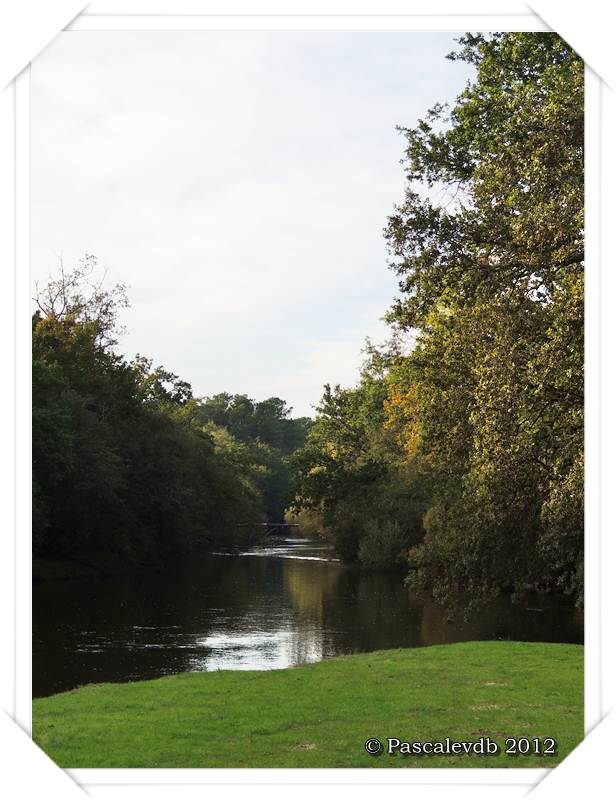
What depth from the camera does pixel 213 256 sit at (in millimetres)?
12836

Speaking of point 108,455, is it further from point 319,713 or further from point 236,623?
point 319,713

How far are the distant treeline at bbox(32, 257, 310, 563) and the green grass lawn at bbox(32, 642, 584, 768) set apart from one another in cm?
1363

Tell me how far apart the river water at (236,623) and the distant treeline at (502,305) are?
2964 mm

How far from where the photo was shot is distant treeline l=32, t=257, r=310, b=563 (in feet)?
83.1

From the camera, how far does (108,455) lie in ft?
92.1

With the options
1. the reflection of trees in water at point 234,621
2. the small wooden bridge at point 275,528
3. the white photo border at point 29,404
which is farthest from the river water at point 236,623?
the small wooden bridge at point 275,528

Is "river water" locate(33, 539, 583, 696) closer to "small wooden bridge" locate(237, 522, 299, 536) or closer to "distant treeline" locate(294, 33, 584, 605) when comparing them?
"distant treeline" locate(294, 33, 584, 605)

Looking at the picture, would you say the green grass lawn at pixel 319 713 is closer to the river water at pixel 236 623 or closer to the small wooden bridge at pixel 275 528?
the river water at pixel 236 623

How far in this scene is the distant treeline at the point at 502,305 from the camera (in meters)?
8.26

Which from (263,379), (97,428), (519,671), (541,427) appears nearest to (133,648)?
(263,379)

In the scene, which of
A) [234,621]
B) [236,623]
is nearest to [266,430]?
[234,621]

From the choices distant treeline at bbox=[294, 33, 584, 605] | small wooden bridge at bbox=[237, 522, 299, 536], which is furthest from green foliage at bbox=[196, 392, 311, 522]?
distant treeline at bbox=[294, 33, 584, 605]

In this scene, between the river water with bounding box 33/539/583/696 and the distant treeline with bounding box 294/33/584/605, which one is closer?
the distant treeline with bounding box 294/33/584/605
